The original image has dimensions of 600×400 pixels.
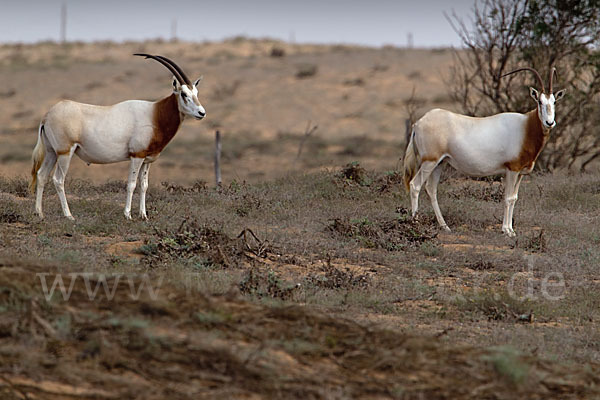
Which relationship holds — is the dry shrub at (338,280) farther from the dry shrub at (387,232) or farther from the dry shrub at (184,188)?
the dry shrub at (184,188)

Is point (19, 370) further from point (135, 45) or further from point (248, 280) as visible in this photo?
point (135, 45)

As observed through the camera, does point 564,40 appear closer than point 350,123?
Yes

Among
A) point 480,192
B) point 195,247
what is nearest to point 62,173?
point 195,247

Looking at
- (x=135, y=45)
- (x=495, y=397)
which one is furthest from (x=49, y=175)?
(x=135, y=45)

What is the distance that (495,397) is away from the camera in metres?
4.34

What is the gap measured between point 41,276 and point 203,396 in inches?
70.7

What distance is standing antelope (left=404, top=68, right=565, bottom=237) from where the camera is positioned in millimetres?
10383

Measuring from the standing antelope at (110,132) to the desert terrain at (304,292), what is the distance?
27.8 inches

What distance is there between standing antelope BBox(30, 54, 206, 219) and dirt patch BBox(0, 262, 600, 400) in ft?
16.5

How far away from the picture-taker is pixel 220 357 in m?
4.42

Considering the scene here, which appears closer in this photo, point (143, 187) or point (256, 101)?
point (143, 187)

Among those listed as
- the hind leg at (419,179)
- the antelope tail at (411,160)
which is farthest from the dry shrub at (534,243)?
the antelope tail at (411,160)

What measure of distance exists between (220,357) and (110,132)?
6.19m

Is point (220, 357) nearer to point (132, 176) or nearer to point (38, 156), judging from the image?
point (132, 176)
